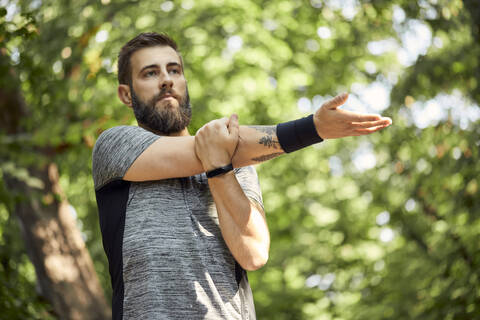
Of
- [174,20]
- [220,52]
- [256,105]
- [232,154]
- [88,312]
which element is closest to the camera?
[232,154]

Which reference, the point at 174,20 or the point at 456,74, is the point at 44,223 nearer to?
the point at 174,20

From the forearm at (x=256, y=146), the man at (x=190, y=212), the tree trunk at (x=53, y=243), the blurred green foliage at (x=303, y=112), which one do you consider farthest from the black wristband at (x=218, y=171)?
the tree trunk at (x=53, y=243)

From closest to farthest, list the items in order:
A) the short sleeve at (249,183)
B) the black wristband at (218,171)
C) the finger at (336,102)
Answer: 1. the finger at (336,102)
2. the black wristband at (218,171)
3. the short sleeve at (249,183)

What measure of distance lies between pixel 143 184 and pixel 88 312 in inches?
135

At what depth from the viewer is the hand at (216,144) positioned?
6.40 feet

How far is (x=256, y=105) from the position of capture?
25.1ft

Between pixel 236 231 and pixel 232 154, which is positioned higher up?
pixel 232 154

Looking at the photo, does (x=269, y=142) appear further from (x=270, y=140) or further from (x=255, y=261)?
(x=255, y=261)

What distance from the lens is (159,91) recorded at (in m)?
2.32

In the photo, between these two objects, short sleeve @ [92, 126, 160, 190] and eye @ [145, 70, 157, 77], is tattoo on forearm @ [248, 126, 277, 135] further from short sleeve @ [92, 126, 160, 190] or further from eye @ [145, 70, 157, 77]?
eye @ [145, 70, 157, 77]

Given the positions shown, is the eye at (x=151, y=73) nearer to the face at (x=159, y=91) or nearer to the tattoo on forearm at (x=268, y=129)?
the face at (x=159, y=91)

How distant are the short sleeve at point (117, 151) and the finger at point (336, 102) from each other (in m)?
0.66

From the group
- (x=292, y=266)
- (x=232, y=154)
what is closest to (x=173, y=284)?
(x=232, y=154)

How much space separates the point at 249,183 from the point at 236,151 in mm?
217
